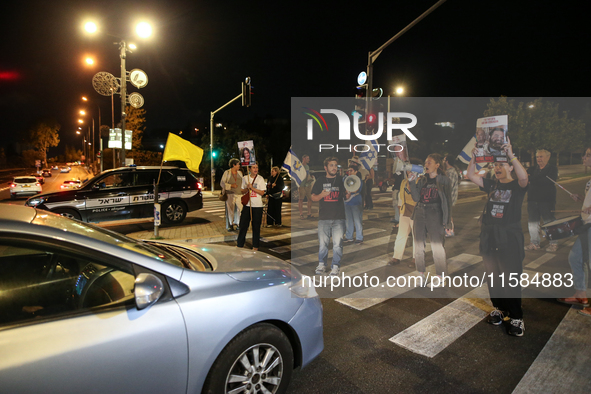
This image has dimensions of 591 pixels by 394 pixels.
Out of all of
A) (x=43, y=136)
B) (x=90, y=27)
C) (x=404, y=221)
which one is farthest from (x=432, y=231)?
(x=43, y=136)

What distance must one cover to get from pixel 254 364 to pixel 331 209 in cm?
382

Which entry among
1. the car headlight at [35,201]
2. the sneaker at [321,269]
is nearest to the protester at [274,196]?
the sneaker at [321,269]

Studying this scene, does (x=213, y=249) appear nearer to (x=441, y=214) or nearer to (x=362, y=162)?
(x=441, y=214)

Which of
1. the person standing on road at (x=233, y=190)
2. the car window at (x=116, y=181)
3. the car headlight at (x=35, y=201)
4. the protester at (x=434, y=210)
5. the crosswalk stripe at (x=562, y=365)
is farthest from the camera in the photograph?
the car window at (x=116, y=181)

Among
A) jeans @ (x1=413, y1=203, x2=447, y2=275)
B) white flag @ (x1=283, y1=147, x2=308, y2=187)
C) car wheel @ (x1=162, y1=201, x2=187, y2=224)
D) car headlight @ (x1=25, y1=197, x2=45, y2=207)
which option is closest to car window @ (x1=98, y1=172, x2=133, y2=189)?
car wheel @ (x1=162, y1=201, x2=187, y2=224)

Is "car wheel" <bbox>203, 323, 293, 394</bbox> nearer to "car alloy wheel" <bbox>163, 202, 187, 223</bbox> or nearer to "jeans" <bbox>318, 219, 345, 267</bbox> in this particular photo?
"jeans" <bbox>318, 219, 345, 267</bbox>

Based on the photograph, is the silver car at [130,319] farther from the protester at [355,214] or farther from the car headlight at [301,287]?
the protester at [355,214]

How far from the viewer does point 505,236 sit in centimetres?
408

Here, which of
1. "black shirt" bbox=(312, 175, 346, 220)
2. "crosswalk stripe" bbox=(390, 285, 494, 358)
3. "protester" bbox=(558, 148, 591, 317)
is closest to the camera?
"crosswalk stripe" bbox=(390, 285, 494, 358)

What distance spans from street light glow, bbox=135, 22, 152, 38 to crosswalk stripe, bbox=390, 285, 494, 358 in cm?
1283

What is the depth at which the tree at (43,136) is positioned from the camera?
89.4 m

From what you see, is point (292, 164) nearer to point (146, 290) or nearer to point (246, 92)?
point (246, 92)

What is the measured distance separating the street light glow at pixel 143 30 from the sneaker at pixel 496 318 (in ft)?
43.6

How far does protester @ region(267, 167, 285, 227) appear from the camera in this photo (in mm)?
10562
